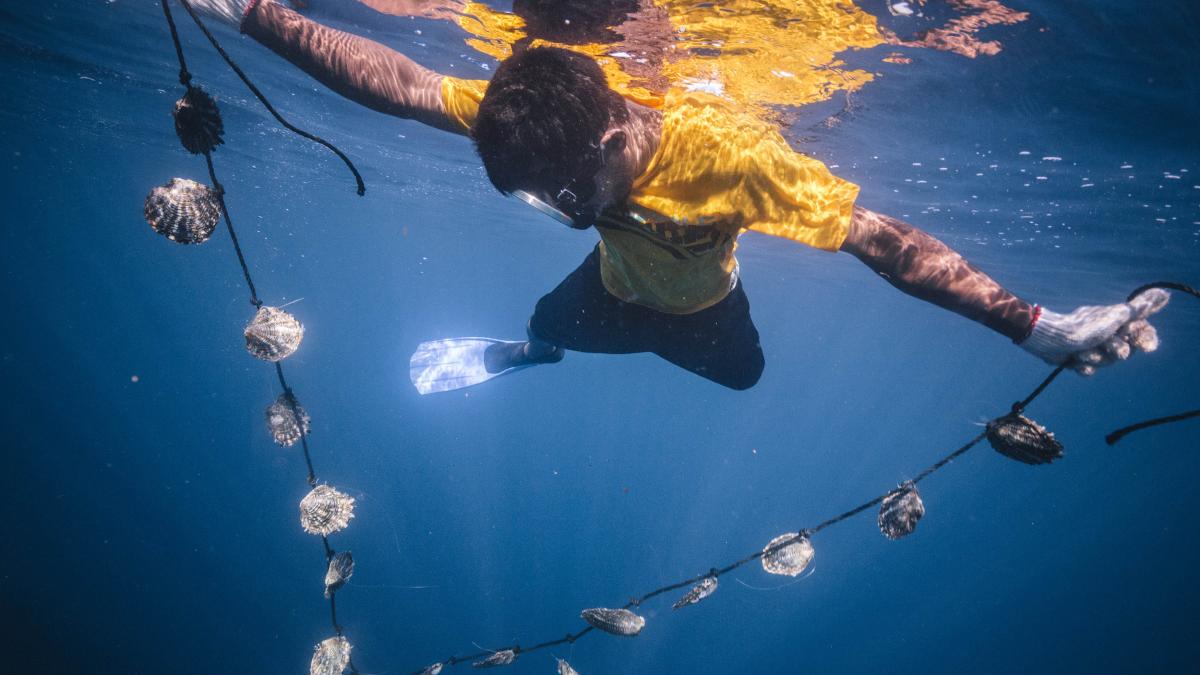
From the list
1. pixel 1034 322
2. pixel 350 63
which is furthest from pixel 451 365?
pixel 1034 322

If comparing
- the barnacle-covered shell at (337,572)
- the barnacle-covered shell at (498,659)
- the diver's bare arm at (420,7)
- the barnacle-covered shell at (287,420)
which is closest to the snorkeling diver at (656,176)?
the barnacle-covered shell at (287,420)

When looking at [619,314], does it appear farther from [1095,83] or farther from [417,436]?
[417,436]

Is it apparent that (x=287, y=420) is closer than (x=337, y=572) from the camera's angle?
Yes

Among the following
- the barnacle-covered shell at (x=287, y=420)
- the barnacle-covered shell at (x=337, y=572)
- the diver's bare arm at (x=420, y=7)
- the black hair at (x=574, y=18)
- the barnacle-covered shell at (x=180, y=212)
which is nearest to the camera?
the barnacle-covered shell at (x=180, y=212)

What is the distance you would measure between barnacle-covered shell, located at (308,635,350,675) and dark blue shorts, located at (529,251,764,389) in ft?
10.8

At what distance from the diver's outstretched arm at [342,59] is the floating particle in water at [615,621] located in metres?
3.66

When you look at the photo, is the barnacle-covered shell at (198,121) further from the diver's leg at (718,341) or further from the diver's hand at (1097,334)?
the diver's hand at (1097,334)

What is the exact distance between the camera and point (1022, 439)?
2379mm

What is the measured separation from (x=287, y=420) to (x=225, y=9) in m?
2.39

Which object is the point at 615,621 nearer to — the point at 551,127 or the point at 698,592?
the point at 698,592

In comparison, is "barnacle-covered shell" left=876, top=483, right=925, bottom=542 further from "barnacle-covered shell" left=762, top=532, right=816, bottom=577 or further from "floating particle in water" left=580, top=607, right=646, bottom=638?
"floating particle in water" left=580, top=607, right=646, bottom=638

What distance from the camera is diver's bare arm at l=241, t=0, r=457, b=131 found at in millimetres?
2553

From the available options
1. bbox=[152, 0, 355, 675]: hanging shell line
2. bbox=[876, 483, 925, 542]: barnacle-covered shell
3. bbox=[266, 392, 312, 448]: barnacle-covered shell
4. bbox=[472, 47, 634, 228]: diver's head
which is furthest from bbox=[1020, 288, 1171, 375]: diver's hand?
bbox=[266, 392, 312, 448]: barnacle-covered shell

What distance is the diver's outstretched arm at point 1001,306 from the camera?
6.56 ft
